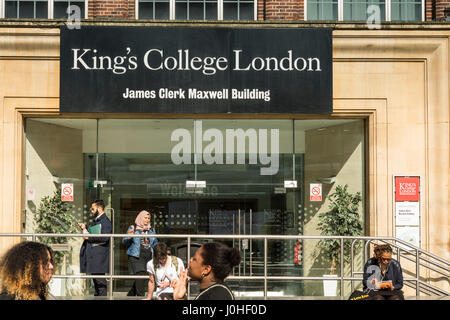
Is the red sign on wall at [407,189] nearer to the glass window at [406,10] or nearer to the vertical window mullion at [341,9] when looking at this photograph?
the glass window at [406,10]

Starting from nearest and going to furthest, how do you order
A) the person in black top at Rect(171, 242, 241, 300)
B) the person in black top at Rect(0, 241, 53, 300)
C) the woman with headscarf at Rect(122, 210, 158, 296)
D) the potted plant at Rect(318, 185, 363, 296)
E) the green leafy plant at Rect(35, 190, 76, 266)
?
1. the person in black top at Rect(0, 241, 53, 300)
2. the person in black top at Rect(171, 242, 241, 300)
3. the woman with headscarf at Rect(122, 210, 158, 296)
4. the potted plant at Rect(318, 185, 363, 296)
5. the green leafy plant at Rect(35, 190, 76, 266)

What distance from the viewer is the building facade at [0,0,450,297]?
13.3 m

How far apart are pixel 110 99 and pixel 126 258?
3100 millimetres

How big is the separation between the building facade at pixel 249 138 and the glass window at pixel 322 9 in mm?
28

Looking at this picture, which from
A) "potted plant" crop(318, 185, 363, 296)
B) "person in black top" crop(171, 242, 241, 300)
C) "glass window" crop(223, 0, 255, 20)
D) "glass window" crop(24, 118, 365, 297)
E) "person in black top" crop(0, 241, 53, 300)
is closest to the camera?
"person in black top" crop(0, 241, 53, 300)

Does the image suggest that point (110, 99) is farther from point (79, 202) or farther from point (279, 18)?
point (279, 18)

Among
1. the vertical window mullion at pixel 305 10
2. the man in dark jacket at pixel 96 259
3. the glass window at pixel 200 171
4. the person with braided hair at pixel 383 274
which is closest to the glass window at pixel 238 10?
the vertical window mullion at pixel 305 10

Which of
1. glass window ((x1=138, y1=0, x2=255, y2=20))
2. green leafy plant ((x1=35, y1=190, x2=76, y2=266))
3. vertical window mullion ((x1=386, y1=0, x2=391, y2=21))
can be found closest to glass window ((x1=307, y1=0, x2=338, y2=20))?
vertical window mullion ((x1=386, y1=0, x2=391, y2=21))

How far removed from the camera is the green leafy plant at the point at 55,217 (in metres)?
13.4

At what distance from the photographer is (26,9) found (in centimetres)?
1360

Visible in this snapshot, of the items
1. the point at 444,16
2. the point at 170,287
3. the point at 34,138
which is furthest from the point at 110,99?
the point at 444,16

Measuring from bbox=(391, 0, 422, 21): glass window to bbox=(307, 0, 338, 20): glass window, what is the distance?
1.16 metres

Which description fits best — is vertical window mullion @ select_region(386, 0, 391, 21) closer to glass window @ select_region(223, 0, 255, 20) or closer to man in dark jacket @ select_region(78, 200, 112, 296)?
glass window @ select_region(223, 0, 255, 20)

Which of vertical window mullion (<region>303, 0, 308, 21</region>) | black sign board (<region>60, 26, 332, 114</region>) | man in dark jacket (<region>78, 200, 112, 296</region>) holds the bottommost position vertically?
man in dark jacket (<region>78, 200, 112, 296</region>)
